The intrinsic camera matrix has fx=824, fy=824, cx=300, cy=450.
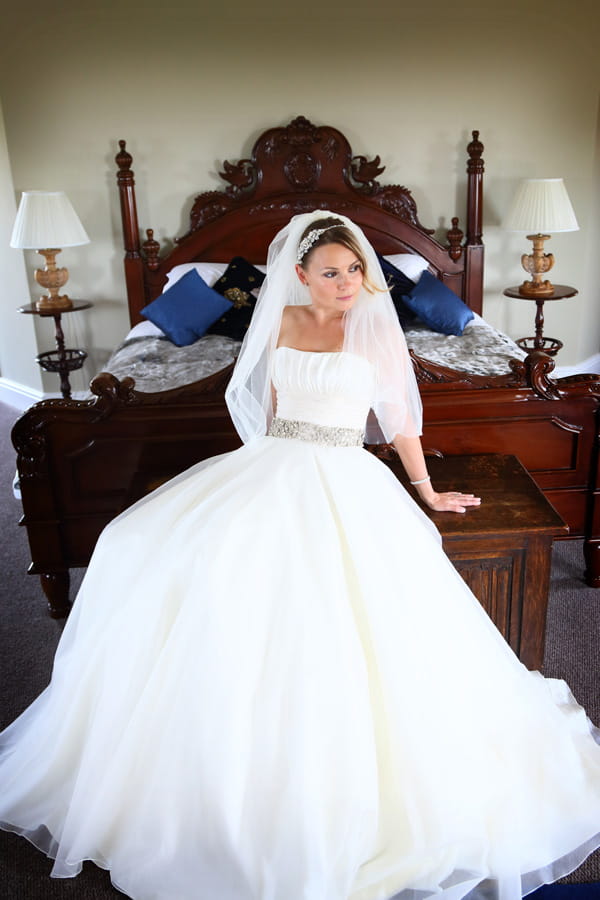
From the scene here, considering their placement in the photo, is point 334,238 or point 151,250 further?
point 151,250

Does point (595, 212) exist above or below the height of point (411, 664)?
above

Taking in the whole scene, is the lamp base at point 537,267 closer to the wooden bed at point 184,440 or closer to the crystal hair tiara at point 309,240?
the wooden bed at point 184,440

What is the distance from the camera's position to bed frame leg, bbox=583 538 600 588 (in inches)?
119

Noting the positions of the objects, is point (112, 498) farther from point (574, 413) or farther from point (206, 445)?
point (574, 413)

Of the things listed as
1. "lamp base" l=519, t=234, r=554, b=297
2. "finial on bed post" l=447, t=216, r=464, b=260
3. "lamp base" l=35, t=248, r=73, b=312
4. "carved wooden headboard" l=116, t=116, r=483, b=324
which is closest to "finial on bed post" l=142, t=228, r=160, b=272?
"carved wooden headboard" l=116, t=116, r=483, b=324

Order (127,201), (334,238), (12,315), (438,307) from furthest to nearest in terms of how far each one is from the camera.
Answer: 1. (12,315)
2. (127,201)
3. (438,307)
4. (334,238)

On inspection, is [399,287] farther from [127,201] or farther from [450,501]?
[450,501]

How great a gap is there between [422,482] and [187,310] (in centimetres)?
209

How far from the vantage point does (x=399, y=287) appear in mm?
4262

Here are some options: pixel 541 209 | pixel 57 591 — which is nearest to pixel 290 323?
pixel 57 591

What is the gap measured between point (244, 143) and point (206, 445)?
7.95 ft

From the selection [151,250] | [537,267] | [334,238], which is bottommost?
[334,238]

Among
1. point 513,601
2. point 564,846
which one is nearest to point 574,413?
point 513,601

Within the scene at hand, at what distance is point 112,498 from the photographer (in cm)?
287
